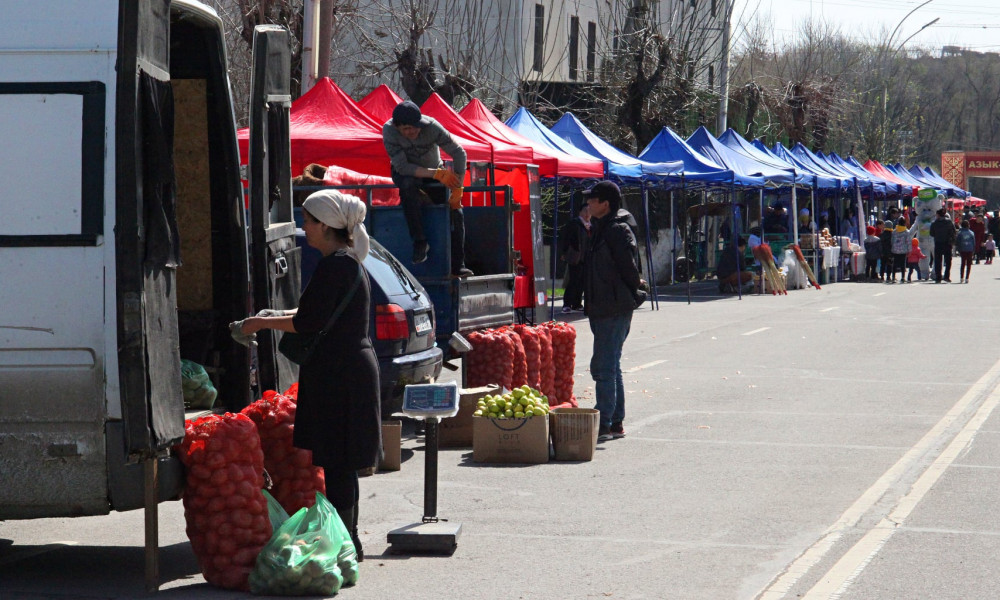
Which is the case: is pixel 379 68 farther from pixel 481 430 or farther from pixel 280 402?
pixel 280 402

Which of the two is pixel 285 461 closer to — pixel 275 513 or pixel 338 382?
pixel 275 513

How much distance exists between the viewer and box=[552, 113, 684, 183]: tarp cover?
22.5 metres

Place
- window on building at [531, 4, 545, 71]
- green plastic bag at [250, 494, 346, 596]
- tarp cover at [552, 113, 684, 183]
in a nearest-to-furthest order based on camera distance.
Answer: green plastic bag at [250, 494, 346, 596] → tarp cover at [552, 113, 684, 183] → window on building at [531, 4, 545, 71]

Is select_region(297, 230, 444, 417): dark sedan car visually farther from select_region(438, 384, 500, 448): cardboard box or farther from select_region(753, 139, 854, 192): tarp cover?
select_region(753, 139, 854, 192): tarp cover

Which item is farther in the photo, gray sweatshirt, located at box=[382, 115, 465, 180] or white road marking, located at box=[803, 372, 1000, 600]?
gray sweatshirt, located at box=[382, 115, 465, 180]

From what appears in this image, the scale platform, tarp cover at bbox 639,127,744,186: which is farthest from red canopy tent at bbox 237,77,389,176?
tarp cover at bbox 639,127,744,186

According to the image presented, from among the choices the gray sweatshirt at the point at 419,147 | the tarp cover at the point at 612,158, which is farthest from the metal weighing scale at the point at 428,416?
the tarp cover at the point at 612,158

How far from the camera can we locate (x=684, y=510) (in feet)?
24.8

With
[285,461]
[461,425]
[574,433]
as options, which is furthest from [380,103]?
[285,461]

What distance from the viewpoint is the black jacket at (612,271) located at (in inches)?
389

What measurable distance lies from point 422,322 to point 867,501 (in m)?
3.60

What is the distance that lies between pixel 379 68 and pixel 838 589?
26228mm

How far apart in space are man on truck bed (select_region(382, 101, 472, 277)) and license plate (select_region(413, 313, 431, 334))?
1.52 m

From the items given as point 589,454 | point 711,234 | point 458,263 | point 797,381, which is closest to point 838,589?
point 589,454
